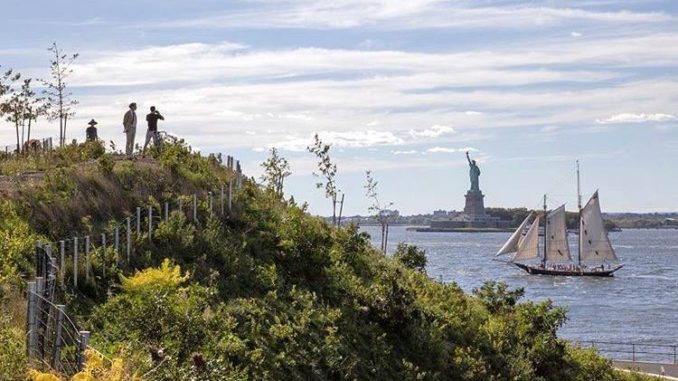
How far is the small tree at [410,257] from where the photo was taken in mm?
39875

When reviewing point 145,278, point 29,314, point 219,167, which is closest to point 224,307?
point 145,278

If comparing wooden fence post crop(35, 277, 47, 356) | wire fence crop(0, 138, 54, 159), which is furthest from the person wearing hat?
wooden fence post crop(35, 277, 47, 356)

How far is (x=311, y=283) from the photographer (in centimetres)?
2853

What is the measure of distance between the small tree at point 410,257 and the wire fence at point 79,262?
7083mm

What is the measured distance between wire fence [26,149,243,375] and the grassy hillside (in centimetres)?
27

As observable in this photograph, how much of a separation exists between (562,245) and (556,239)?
0.96 metres

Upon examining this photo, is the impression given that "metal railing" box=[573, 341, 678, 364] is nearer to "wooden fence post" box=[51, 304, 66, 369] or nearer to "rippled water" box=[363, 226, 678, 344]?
"rippled water" box=[363, 226, 678, 344]

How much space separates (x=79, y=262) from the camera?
22.5 m

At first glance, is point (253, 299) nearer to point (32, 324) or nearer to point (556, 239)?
point (32, 324)

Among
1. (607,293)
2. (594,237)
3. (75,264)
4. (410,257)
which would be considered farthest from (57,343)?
(594,237)

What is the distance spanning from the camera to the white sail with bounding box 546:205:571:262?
133500 mm

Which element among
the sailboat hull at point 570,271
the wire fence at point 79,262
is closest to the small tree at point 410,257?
the wire fence at point 79,262

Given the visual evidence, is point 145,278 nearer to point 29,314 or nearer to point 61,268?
point 61,268

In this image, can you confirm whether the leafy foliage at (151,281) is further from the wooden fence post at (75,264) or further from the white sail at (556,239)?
the white sail at (556,239)
